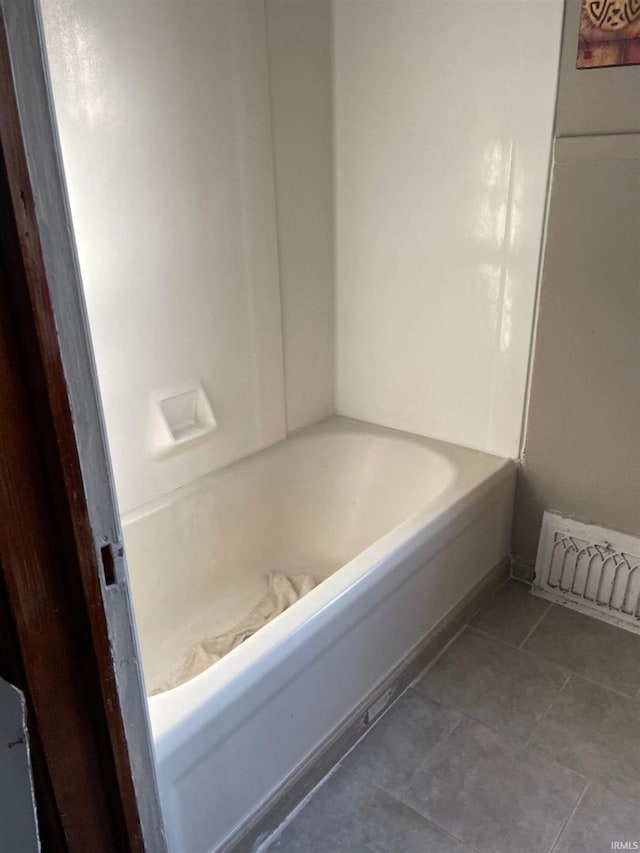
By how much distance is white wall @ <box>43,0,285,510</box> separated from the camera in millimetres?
1616

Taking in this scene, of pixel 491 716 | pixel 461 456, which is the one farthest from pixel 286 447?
pixel 491 716

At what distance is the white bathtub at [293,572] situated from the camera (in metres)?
1.27

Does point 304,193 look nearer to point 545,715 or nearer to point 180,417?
point 180,417

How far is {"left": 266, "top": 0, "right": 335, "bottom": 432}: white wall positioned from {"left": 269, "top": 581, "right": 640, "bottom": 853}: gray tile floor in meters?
1.13

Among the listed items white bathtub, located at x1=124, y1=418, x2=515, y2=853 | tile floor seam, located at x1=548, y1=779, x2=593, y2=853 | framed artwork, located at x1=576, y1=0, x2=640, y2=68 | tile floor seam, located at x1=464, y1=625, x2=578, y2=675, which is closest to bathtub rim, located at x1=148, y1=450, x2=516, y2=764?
white bathtub, located at x1=124, y1=418, x2=515, y2=853

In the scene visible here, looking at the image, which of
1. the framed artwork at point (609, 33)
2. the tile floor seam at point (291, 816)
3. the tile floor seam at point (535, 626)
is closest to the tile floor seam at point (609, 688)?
the tile floor seam at point (535, 626)

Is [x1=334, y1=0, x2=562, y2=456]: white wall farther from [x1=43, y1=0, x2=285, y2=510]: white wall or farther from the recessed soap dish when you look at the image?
the recessed soap dish

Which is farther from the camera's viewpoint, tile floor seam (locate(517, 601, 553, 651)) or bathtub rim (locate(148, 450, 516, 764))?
tile floor seam (locate(517, 601, 553, 651))

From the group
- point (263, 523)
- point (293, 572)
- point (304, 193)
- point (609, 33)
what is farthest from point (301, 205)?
point (293, 572)

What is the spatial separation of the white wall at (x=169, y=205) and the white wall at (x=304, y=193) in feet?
0.23

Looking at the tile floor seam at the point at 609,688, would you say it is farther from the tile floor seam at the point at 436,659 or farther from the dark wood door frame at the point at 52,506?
the dark wood door frame at the point at 52,506

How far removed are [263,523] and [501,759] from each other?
109 centimetres

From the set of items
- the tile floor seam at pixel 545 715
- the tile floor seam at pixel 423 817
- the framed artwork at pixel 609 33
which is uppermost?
the framed artwork at pixel 609 33

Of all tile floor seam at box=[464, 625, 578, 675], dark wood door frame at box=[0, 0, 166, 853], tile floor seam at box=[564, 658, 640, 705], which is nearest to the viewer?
dark wood door frame at box=[0, 0, 166, 853]
